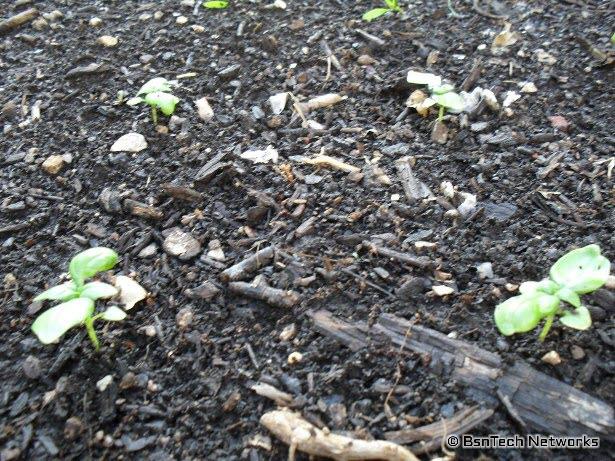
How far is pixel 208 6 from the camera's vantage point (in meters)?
2.47

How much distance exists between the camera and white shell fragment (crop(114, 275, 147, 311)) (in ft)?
4.91

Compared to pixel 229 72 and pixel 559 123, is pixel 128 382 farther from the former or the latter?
pixel 559 123

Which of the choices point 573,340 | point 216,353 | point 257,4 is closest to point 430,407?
point 573,340

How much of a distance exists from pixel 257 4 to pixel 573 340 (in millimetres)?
1881

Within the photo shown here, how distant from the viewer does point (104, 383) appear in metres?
1.35

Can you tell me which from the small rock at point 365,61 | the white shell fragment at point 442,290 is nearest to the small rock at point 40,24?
the small rock at point 365,61

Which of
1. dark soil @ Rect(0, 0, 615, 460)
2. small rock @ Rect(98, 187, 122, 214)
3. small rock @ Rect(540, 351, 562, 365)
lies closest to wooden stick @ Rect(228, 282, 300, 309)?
dark soil @ Rect(0, 0, 615, 460)

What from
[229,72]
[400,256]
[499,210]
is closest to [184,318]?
[400,256]

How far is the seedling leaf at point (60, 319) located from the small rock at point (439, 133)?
120 cm

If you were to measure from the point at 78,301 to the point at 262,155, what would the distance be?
0.81 metres

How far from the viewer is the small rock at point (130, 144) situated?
1.91 metres

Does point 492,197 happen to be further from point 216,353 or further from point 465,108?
point 216,353

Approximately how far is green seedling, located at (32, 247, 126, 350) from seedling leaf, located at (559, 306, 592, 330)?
0.99 m

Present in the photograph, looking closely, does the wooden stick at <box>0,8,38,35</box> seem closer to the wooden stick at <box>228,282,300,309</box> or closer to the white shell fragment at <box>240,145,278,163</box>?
the white shell fragment at <box>240,145,278,163</box>
